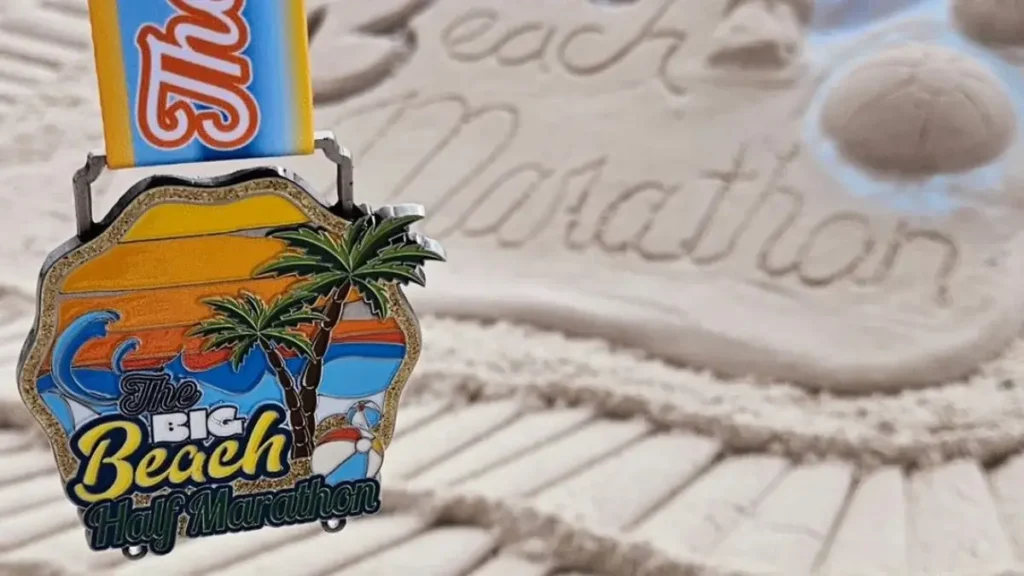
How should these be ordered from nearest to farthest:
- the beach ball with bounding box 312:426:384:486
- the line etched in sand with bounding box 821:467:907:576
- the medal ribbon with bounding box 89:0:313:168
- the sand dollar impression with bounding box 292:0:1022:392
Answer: the medal ribbon with bounding box 89:0:313:168, the beach ball with bounding box 312:426:384:486, the line etched in sand with bounding box 821:467:907:576, the sand dollar impression with bounding box 292:0:1022:392

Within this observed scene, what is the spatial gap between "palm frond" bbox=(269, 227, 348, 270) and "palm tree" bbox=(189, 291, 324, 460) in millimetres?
33

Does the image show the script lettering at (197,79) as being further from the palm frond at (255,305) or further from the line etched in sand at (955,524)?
the line etched in sand at (955,524)

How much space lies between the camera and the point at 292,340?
74cm

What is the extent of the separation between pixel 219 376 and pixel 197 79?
21 cm

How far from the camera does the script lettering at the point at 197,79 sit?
67cm

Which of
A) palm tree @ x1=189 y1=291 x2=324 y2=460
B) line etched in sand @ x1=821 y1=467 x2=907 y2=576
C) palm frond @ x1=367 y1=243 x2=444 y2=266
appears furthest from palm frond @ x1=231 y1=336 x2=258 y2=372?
line etched in sand @ x1=821 y1=467 x2=907 y2=576

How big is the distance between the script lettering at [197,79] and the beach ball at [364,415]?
0.21 meters

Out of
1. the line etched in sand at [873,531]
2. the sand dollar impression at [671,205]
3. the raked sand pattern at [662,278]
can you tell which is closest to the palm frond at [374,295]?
the raked sand pattern at [662,278]

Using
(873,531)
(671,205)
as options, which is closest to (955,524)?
(873,531)

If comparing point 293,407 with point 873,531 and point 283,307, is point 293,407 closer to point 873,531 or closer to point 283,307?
point 283,307

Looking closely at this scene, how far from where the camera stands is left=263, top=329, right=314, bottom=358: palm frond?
2.43ft

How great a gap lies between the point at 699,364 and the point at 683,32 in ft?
2.03

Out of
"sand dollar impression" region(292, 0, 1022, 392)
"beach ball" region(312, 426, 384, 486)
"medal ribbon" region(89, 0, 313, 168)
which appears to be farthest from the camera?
"sand dollar impression" region(292, 0, 1022, 392)

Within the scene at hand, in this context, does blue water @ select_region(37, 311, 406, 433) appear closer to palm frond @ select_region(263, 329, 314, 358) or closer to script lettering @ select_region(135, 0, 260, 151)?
palm frond @ select_region(263, 329, 314, 358)
